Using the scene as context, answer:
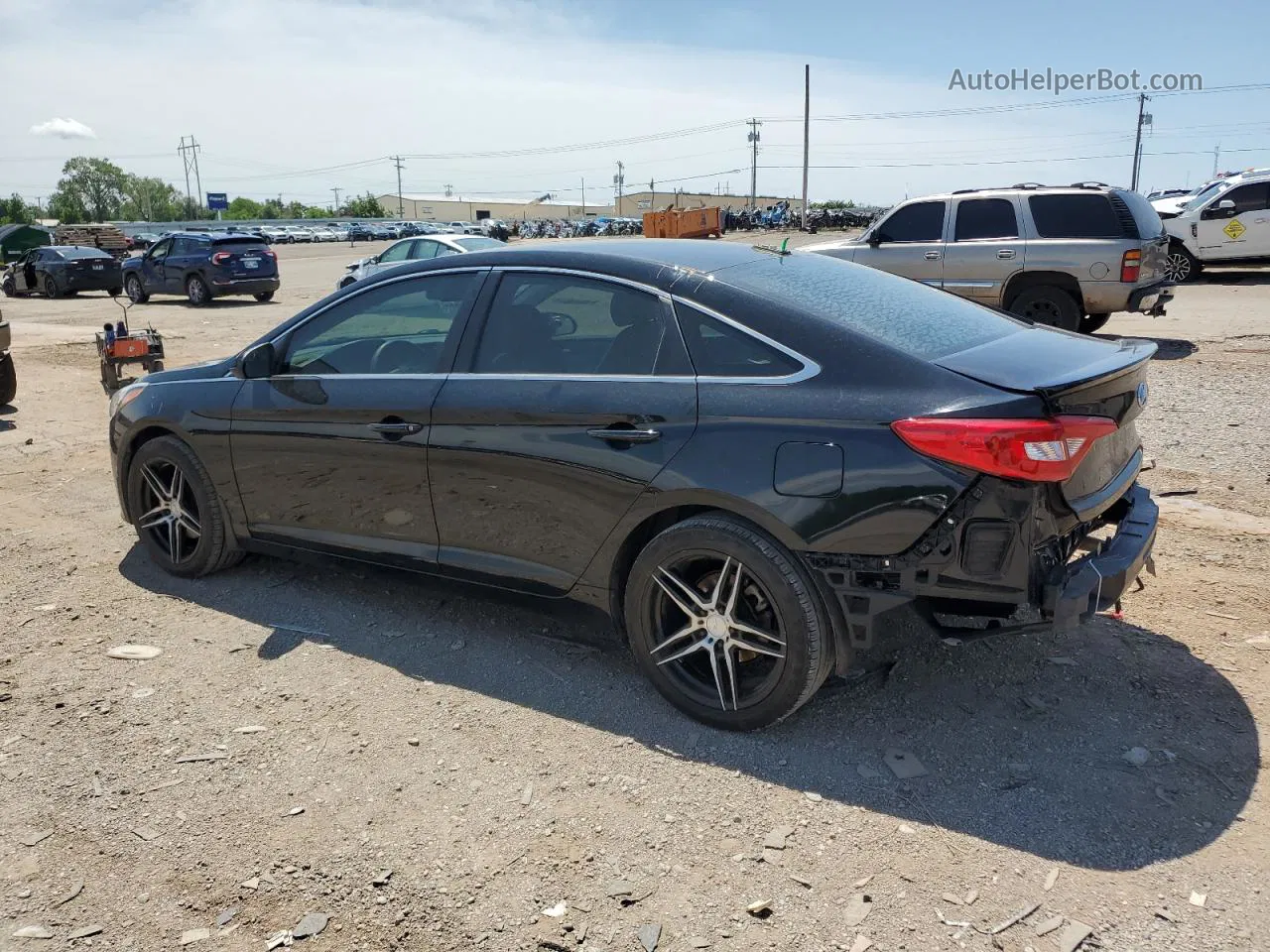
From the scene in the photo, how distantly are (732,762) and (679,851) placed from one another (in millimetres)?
496

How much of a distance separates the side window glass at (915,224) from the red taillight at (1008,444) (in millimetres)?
10698

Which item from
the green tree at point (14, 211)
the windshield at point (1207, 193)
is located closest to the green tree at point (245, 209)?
the green tree at point (14, 211)

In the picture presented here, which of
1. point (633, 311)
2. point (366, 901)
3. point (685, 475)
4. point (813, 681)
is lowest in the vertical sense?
point (366, 901)

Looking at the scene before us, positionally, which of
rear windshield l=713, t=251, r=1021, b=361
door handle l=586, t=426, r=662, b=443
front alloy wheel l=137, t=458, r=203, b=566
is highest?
rear windshield l=713, t=251, r=1021, b=361

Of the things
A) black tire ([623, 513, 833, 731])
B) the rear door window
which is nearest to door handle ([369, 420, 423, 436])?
black tire ([623, 513, 833, 731])

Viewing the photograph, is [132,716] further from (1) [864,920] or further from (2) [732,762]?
(1) [864,920]

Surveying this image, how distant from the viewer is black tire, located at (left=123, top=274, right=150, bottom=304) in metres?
24.0

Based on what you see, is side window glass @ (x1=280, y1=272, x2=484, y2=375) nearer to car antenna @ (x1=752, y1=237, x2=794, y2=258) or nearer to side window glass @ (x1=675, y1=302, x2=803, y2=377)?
side window glass @ (x1=675, y1=302, x2=803, y2=377)

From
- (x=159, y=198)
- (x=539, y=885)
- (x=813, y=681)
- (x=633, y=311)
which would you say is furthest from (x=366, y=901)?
(x=159, y=198)

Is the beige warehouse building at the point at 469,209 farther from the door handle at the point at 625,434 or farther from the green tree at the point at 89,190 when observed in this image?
the door handle at the point at 625,434

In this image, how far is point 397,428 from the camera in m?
4.19

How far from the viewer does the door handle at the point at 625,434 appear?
3533 mm

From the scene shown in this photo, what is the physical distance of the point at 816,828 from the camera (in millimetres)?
3027

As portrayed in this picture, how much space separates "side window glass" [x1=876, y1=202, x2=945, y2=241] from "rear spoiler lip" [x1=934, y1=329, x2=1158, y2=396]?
9709mm
